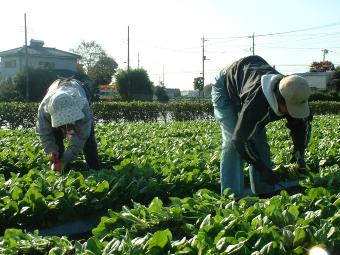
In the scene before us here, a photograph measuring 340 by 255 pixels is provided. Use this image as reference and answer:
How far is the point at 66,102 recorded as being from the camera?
4223mm

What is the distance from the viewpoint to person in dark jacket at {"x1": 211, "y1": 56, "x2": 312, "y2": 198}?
10.9ft

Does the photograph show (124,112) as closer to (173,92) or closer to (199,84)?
(199,84)

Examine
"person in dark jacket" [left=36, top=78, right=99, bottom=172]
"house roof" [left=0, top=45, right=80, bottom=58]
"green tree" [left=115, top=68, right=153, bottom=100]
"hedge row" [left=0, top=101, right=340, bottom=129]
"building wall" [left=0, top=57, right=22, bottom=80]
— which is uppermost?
"house roof" [left=0, top=45, right=80, bottom=58]

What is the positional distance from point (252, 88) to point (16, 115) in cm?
1507

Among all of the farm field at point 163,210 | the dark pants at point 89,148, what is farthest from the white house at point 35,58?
the dark pants at point 89,148

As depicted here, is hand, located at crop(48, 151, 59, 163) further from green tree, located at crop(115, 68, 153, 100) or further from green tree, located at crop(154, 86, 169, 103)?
green tree, located at crop(154, 86, 169, 103)

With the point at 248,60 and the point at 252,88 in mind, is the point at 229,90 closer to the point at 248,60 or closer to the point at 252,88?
the point at 248,60

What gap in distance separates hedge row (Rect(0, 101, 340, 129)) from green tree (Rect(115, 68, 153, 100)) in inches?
685

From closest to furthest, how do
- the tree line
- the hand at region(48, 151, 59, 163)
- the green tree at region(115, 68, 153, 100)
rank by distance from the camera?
the hand at region(48, 151, 59, 163) → the tree line → the green tree at region(115, 68, 153, 100)

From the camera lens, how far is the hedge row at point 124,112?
1730cm

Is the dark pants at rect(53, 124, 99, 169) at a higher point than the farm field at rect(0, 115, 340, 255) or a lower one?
higher

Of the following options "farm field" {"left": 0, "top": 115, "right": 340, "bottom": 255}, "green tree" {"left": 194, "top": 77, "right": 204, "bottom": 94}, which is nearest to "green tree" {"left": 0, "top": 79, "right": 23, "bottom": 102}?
"green tree" {"left": 194, "top": 77, "right": 204, "bottom": 94}

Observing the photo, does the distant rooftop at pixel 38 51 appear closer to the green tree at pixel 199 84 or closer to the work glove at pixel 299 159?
the green tree at pixel 199 84

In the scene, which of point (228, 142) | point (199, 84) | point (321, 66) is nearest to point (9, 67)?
point (199, 84)
